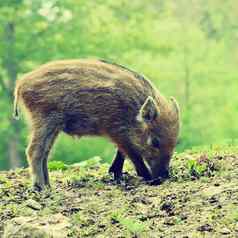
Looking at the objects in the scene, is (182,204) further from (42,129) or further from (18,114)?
(18,114)

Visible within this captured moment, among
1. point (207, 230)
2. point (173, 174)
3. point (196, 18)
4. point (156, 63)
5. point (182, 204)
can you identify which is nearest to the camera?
point (207, 230)

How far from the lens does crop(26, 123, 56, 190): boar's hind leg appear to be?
24.4ft

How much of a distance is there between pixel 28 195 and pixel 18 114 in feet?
3.47

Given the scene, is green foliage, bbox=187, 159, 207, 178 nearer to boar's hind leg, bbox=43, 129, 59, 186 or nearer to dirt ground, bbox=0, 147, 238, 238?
dirt ground, bbox=0, 147, 238, 238

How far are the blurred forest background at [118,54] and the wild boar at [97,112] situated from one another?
558 inches

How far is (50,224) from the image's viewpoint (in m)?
5.85

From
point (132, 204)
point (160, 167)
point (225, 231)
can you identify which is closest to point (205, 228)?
point (225, 231)

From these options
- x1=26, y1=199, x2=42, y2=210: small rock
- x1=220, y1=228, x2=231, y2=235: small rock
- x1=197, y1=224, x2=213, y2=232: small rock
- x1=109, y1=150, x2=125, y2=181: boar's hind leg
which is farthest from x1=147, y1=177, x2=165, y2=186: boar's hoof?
x1=220, y1=228, x2=231, y2=235: small rock

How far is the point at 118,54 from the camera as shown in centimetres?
2431

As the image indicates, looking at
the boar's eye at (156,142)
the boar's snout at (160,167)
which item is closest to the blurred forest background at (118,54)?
the boar's eye at (156,142)

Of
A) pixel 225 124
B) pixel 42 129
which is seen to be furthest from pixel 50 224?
pixel 225 124

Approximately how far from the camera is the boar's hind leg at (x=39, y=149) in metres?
7.45

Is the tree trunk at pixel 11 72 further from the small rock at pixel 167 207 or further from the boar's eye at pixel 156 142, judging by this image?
the small rock at pixel 167 207

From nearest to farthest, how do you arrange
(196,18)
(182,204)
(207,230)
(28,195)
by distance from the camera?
(207,230) < (182,204) < (28,195) < (196,18)
